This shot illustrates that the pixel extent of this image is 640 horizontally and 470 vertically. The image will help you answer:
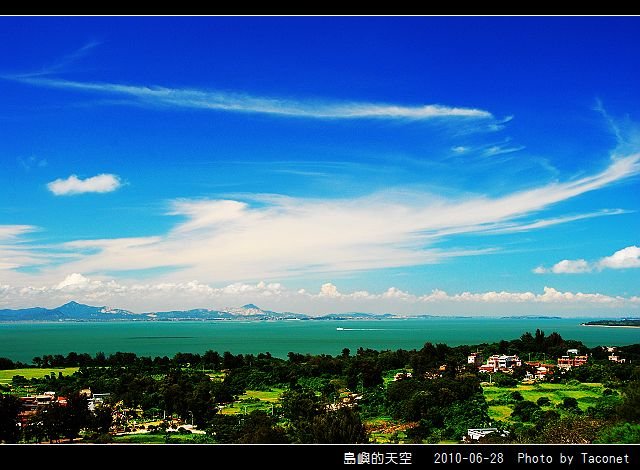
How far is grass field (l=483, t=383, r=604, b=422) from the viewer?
5.76 meters

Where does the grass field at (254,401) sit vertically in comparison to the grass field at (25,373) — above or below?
below

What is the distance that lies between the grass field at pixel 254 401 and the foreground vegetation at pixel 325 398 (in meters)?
0.02

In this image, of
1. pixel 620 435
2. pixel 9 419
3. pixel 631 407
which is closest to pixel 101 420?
pixel 9 419

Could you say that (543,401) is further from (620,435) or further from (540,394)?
(620,435)

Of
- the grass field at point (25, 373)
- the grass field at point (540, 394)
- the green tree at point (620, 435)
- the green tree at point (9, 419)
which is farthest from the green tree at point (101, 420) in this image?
the grass field at point (540, 394)

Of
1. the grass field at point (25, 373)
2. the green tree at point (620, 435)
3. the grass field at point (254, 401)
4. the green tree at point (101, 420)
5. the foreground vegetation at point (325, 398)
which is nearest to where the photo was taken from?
the green tree at point (620, 435)

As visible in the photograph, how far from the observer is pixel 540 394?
22.5 feet

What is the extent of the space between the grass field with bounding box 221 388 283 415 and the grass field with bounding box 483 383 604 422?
7.59ft

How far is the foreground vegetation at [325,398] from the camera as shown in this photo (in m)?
4.14

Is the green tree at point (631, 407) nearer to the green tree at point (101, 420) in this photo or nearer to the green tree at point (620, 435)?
the green tree at point (620, 435)

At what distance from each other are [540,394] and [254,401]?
11.7 feet

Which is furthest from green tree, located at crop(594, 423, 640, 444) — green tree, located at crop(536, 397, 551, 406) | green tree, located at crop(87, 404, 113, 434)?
green tree, located at crop(87, 404, 113, 434)

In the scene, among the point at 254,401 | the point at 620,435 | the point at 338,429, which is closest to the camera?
the point at 620,435
